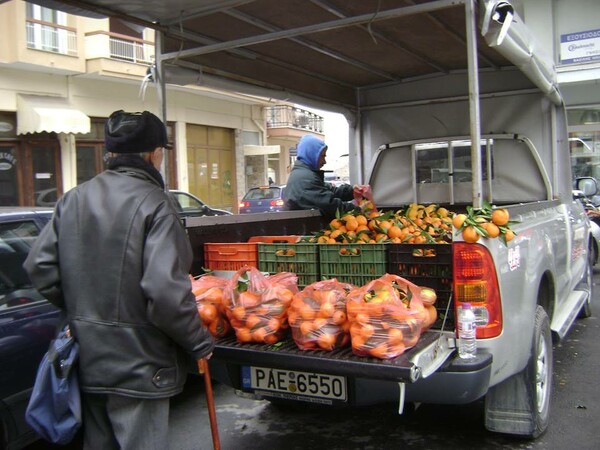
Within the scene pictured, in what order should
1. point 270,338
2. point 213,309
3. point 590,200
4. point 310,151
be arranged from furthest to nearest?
point 590,200
point 310,151
point 213,309
point 270,338

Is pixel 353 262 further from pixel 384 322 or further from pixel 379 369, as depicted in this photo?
pixel 379 369

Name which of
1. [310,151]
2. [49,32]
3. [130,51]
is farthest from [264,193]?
[310,151]

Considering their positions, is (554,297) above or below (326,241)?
below

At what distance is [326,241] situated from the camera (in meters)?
3.84

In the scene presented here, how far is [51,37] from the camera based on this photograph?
52.0 feet

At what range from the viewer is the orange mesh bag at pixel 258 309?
307 cm

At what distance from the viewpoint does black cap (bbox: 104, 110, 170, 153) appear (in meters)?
2.43

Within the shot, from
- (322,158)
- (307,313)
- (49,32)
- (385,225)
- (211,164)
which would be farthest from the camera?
(211,164)

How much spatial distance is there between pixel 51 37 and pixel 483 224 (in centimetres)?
1594

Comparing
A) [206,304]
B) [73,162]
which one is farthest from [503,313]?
[73,162]

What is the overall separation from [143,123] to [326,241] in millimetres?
1711

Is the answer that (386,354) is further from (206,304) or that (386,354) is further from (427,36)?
(427,36)

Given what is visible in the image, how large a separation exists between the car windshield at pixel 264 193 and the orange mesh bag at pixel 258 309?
1455cm

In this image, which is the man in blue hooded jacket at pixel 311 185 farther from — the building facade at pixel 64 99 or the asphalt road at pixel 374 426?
the building facade at pixel 64 99
